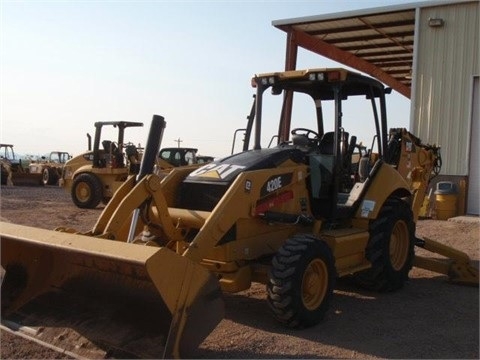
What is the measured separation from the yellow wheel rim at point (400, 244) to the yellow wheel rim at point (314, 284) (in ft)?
6.50

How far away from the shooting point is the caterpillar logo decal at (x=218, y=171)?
5.90 meters

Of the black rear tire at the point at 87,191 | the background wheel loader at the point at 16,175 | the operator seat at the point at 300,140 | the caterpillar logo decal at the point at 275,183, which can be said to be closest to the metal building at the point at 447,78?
the black rear tire at the point at 87,191

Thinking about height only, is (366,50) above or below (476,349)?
above

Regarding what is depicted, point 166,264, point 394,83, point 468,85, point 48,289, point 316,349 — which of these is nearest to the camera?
point 166,264

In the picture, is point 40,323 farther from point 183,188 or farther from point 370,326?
point 370,326

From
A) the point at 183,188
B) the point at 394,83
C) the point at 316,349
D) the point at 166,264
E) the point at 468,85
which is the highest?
the point at 394,83

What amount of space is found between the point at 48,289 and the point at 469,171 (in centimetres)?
1176

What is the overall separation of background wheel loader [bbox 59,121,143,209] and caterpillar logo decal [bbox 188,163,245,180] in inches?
445

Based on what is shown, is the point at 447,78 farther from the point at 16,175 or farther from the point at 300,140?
the point at 16,175

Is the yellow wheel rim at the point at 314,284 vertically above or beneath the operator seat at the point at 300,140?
beneath

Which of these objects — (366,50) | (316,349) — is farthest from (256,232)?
(366,50)

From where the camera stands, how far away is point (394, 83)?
80.6 ft

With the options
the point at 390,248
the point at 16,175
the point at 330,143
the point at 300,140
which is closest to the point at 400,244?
the point at 390,248

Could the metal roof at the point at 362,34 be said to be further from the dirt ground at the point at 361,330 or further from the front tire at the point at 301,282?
the front tire at the point at 301,282
